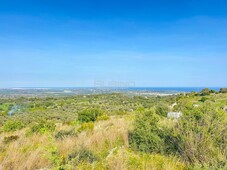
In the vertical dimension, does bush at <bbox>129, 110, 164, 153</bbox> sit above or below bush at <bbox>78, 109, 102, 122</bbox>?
above

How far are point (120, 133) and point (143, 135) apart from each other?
1387 mm

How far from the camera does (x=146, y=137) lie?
4512mm

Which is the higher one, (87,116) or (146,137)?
(146,137)

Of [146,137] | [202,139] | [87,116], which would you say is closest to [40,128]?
[87,116]

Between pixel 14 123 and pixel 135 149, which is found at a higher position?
pixel 135 149

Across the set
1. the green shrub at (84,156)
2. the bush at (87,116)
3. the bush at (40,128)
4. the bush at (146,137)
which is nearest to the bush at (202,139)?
the bush at (146,137)

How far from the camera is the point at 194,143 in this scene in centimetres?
380

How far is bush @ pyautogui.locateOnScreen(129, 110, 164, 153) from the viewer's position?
435 cm

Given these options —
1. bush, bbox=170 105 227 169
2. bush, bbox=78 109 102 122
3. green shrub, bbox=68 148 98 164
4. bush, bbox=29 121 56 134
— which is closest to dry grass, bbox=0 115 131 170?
green shrub, bbox=68 148 98 164

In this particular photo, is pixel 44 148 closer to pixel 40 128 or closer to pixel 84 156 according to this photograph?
pixel 84 156

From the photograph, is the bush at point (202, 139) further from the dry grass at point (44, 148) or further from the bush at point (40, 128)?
the bush at point (40, 128)

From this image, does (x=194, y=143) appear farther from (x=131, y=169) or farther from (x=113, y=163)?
(x=113, y=163)

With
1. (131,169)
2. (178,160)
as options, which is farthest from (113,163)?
(178,160)

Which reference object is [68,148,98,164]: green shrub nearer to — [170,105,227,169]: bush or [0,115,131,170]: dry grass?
[0,115,131,170]: dry grass
